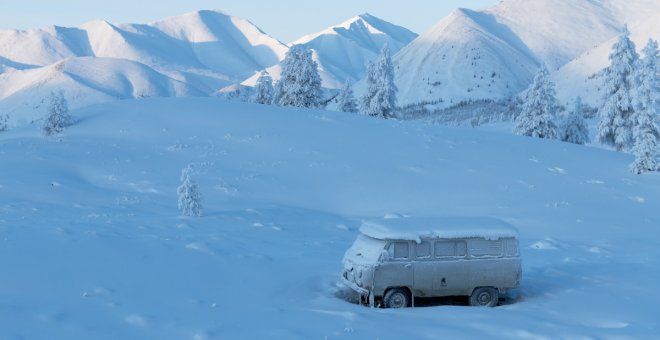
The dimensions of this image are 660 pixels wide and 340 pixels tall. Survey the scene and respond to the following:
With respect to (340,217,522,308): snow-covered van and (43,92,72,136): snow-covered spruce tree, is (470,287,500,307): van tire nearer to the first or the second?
(340,217,522,308): snow-covered van

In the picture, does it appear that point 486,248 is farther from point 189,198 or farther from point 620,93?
point 620,93

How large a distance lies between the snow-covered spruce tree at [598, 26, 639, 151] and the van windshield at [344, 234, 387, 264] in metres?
40.4

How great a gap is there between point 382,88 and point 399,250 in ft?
173

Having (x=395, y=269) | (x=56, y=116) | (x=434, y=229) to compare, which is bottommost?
(x=395, y=269)

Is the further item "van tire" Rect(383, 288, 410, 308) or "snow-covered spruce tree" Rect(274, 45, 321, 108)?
"snow-covered spruce tree" Rect(274, 45, 321, 108)

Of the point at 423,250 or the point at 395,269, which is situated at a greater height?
the point at 423,250

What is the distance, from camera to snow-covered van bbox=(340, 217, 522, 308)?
14852 millimetres

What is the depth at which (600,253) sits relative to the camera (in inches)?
856

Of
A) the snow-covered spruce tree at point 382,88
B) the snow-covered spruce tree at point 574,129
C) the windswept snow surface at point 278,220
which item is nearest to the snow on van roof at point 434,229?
the windswept snow surface at point 278,220

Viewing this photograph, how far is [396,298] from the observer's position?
49.4 feet

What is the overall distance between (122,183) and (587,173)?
23238 mm

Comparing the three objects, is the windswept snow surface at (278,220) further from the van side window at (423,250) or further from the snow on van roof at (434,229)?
the snow on van roof at (434,229)

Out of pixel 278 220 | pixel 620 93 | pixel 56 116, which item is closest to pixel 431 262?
pixel 278 220

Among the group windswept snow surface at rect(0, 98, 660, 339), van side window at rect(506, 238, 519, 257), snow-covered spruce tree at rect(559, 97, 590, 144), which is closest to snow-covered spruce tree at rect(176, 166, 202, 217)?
windswept snow surface at rect(0, 98, 660, 339)
